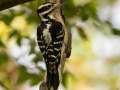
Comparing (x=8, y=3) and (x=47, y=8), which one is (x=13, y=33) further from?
(x=47, y=8)

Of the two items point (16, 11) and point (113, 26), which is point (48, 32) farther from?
point (16, 11)

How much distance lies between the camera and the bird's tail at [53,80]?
1.53 metres

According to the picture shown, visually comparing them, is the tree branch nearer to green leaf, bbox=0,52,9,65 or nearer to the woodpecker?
the woodpecker

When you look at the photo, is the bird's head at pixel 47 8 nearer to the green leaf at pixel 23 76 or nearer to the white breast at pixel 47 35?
the white breast at pixel 47 35

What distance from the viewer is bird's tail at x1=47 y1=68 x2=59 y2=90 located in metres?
1.53

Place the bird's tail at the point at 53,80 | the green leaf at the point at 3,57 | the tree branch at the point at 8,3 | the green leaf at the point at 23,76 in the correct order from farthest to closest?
the green leaf at the point at 3,57
the green leaf at the point at 23,76
the tree branch at the point at 8,3
the bird's tail at the point at 53,80

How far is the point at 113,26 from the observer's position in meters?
3.12


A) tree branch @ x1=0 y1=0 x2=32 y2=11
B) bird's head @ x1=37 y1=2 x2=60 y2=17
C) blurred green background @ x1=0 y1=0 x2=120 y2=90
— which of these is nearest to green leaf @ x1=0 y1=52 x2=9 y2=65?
blurred green background @ x1=0 y1=0 x2=120 y2=90

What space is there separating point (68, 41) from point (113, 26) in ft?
4.87

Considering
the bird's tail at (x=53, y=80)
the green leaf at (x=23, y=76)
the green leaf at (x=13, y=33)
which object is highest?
the bird's tail at (x=53, y=80)

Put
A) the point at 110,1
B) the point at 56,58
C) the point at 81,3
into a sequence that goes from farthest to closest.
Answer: the point at 110,1, the point at 81,3, the point at 56,58

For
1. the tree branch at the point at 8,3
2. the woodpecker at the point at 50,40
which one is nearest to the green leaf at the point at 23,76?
the tree branch at the point at 8,3

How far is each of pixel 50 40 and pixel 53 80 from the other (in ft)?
0.45

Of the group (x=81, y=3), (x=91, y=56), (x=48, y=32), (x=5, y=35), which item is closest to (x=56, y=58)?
(x=48, y=32)
